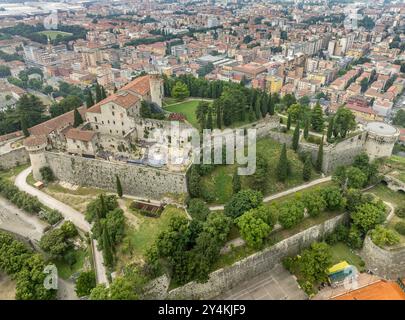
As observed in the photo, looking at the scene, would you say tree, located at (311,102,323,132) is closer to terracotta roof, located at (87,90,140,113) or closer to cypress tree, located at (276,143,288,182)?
cypress tree, located at (276,143,288,182)

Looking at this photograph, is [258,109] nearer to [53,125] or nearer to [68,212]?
[68,212]

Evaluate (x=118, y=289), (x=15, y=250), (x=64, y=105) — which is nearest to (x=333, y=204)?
(x=118, y=289)

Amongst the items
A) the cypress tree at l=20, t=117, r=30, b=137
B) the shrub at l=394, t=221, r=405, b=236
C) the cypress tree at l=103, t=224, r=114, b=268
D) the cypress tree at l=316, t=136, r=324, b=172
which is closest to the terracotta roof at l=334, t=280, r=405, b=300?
the shrub at l=394, t=221, r=405, b=236

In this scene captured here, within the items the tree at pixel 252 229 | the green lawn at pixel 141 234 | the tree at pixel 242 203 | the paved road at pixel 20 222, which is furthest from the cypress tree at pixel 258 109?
the paved road at pixel 20 222

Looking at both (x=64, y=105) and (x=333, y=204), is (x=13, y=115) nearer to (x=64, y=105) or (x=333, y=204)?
(x=64, y=105)

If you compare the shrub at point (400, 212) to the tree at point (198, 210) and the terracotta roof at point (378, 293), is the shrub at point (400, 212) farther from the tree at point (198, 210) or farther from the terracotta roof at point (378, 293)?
the tree at point (198, 210)
